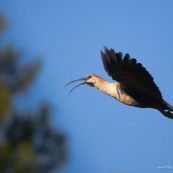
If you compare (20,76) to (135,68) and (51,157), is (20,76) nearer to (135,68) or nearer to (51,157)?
(51,157)

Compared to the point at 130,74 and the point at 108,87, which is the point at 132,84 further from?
the point at 108,87

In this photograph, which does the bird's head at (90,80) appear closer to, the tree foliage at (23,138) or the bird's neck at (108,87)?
the bird's neck at (108,87)

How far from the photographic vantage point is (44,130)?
3977 millimetres

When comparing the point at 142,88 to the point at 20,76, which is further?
the point at 142,88

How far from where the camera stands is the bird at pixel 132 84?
5195mm

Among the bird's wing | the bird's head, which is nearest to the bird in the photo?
the bird's wing

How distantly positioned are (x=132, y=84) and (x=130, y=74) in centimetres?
21

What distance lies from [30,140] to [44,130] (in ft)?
0.58

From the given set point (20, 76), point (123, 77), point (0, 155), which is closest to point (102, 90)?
point (123, 77)

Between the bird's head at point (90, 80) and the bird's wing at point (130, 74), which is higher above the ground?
the bird's head at point (90, 80)

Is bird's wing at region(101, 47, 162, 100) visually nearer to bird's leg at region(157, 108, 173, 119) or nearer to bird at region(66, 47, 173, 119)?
bird at region(66, 47, 173, 119)

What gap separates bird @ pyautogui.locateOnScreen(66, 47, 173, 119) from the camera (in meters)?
5.20

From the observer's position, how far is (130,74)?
5277 millimetres

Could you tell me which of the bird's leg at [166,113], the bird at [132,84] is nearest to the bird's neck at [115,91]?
the bird at [132,84]
